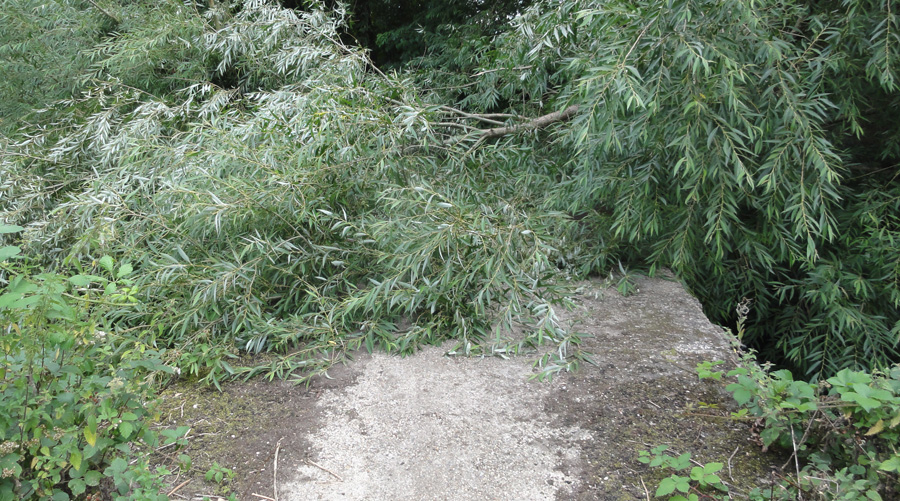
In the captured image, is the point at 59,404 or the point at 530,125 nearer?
the point at 59,404

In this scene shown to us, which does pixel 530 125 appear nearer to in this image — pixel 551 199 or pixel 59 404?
pixel 551 199

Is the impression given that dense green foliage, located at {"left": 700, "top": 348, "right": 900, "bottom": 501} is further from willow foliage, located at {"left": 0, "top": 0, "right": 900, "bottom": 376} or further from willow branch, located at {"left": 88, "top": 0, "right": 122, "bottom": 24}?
willow branch, located at {"left": 88, "top": 0, "right": 122, "bottom": 24}

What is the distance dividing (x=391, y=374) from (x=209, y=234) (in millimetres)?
1237

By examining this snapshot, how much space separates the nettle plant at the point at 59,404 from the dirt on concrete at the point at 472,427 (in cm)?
25

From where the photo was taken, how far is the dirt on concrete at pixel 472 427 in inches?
69.3

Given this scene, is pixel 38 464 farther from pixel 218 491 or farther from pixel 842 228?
pixel 842 228

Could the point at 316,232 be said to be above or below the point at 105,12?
below

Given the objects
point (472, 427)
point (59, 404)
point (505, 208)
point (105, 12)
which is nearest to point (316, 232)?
point (505, 208)

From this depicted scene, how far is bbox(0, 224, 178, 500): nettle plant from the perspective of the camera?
1.47 meters

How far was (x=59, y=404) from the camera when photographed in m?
1.55

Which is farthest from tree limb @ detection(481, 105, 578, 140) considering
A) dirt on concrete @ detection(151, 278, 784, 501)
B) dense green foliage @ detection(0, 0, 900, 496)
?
dirt on concrete @ detection(151, 278, 784, 501)

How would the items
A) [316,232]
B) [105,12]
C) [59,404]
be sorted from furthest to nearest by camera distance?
[105,12]
[316,232]
[59,404]

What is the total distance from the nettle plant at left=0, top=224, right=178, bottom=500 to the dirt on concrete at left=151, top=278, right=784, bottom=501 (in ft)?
0.81

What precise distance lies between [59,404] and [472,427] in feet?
4.13
